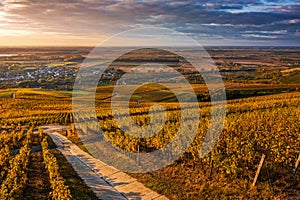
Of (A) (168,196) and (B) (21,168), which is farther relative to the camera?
(B) (21,168)

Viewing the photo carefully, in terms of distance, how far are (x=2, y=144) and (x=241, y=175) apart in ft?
44.3

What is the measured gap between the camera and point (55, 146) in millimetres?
16391

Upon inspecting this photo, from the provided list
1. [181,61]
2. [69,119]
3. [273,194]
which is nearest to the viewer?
[273,194]

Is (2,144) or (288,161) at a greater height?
(288,161)

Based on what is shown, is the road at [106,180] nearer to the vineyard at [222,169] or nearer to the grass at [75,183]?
the grass at [75,183]

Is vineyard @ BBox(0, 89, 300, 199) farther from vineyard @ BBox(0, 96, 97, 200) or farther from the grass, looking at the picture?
the grass

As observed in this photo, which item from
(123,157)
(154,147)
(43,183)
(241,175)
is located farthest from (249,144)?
(43,183)

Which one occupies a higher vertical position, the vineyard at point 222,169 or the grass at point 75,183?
the vineyard at point 222,169

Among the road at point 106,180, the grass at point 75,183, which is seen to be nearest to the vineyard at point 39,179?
the grass at point 75,183

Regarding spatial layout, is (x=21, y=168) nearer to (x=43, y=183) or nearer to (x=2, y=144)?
(x=43, y=183)

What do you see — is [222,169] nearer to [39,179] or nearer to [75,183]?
[75,183]

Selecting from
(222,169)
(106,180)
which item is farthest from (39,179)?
(222,169)

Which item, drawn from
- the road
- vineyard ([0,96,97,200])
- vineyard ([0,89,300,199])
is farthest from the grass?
vineyard ([0,89,300,199])

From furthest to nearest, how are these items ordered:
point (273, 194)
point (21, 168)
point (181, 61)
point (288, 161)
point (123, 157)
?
point (181, 61) → point (123, 157) → point (21, 168) → point (288, 161) → point (273, 194)
